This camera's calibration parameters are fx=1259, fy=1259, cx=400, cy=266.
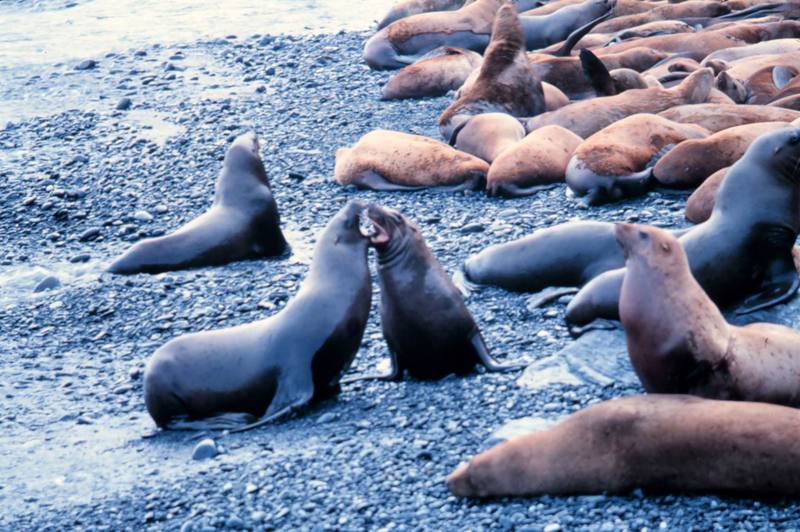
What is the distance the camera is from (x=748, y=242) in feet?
19.1

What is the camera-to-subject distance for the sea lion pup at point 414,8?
49.5ft

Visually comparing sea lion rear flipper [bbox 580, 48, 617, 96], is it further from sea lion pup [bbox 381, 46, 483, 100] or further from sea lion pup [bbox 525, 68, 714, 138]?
sea lion pup [bbox 381, 46, 483, 100]

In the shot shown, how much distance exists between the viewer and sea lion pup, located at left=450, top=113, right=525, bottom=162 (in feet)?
29.4

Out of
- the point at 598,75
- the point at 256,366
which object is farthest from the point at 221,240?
the point at 598,75

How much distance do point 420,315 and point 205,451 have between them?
1.12m

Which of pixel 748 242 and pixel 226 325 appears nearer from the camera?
pixel 748 242

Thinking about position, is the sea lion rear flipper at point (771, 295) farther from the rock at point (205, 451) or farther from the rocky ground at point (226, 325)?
the rock at point (205, 451)

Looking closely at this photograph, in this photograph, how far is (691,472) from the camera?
13.1 feet

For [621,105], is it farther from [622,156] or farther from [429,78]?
[429,78]

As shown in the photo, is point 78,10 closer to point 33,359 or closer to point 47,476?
point 33,359

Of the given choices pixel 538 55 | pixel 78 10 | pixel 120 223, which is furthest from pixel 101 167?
pixel 78 10

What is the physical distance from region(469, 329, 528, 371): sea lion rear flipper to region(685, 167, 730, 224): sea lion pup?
178 cm

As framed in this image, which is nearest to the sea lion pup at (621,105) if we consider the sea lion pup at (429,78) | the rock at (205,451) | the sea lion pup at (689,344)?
the sea lion pup at (429,78)

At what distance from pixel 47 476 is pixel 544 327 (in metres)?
2.32
